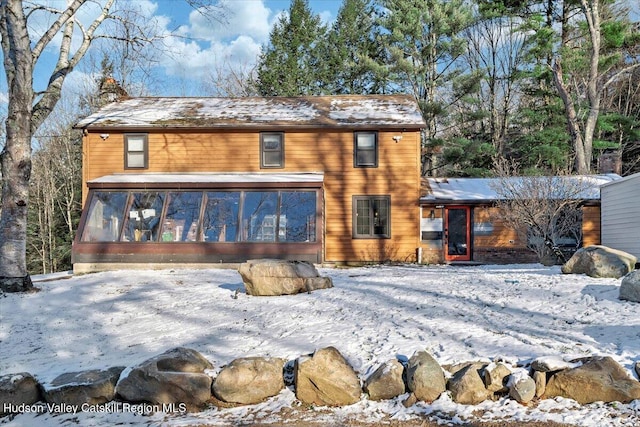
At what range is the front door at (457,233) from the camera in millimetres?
15594

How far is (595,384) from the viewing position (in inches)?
176

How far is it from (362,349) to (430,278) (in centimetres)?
433

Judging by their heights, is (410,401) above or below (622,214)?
below

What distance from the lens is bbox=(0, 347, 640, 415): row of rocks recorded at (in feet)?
15.0

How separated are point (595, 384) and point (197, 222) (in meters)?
10.8

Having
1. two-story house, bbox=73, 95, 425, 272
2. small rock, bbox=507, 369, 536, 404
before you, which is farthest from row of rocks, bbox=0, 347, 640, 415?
two-story house, bbox=73, 95, 425, 272

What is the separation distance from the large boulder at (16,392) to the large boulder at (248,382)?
195 centimetres

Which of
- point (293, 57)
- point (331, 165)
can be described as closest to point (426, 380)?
point (331, 165)

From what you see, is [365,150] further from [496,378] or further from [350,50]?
[350,50]

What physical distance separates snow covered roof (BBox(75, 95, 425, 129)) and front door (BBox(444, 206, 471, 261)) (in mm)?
3194

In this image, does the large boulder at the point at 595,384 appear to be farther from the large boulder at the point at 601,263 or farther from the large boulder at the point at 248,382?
the large boulder at the point at 601,263

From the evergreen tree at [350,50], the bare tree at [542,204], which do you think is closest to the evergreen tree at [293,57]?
the evergreen tree at [350,50]

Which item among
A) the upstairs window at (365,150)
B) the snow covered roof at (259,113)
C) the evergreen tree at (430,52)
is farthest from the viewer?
the evergreen tree at (430,52)

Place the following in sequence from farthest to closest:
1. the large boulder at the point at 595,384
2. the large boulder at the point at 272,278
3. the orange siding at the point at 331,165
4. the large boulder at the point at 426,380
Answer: the orange siding at the point at 331,165, the large boulder at the point at 272,278, the large boulder at the point at 426,380, the large boulder at the point at 595,384
